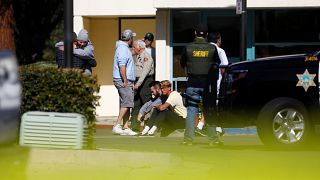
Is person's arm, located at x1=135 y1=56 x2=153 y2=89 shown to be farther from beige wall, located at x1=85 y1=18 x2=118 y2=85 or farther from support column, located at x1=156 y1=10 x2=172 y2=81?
beige wall, located at x1=85 y1=18 x2=118 y2=85

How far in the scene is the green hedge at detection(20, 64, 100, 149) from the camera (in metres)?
11.7

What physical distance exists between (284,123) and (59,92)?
3.20 metres

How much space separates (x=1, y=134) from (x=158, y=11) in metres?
14.6

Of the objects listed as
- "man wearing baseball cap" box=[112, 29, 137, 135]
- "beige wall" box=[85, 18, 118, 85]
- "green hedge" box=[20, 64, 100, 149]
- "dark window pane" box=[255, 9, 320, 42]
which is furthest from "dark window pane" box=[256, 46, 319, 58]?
"green hedge" box=[20, 64, 100, 149]

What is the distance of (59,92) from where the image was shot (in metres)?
11.7

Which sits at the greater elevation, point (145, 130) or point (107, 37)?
point (107, 37)

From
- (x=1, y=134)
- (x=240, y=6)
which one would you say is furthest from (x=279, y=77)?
(x=1, y=134)

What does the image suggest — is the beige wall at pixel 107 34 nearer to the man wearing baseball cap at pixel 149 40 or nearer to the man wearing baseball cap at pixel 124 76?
the man wearing baseball cap at pixel 149 40

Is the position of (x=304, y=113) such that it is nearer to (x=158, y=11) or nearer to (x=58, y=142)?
(x=58, y=142)

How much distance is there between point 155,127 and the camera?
16500 millimetres

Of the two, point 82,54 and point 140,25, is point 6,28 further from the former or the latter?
point 82,54

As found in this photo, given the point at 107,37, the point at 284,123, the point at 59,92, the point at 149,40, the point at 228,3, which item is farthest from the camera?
the point at 107,37

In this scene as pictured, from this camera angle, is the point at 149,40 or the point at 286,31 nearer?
the point at 149,40

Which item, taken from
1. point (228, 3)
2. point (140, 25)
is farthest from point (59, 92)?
point (140, 25)
